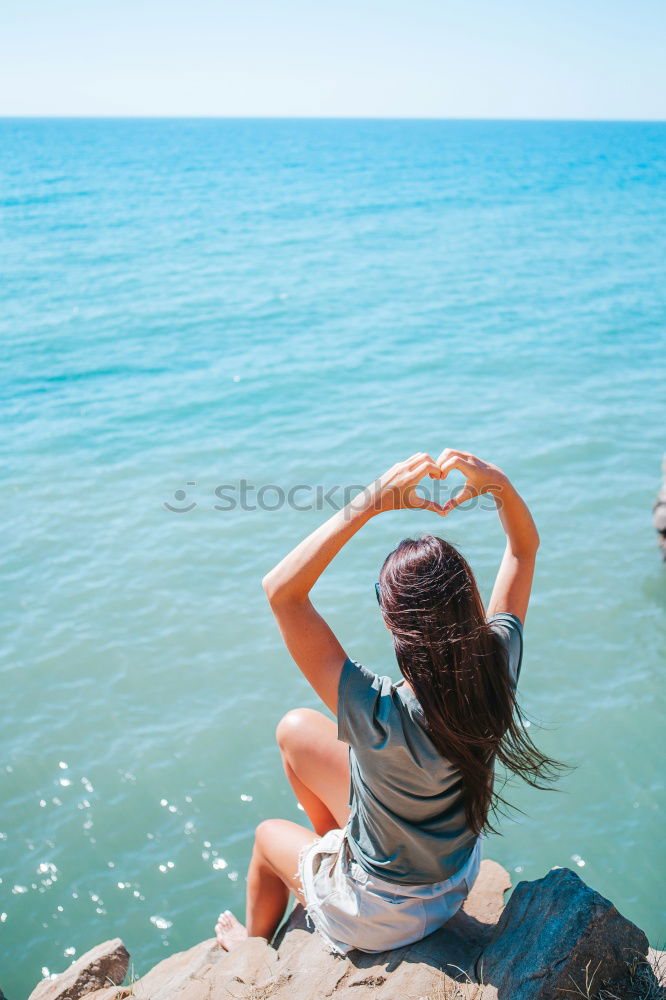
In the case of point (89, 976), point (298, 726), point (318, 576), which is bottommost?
point (89, 976)

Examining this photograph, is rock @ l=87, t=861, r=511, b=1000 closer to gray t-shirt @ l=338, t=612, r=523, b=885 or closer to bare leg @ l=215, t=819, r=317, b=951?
bare leg @ l=215, t=819, r=317, b=951

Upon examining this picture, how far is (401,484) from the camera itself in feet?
7.06

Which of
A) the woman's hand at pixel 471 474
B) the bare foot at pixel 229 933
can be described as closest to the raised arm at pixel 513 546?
the woman's hand at pixel 471 474

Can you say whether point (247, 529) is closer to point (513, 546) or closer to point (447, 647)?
point (513, 546)

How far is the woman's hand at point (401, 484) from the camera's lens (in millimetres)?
2150

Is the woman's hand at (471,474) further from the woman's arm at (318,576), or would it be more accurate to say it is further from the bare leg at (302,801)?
the bare leg at (302,801)

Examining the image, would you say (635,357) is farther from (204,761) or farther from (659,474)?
(204,761)

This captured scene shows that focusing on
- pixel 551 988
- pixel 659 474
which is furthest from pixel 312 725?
pixel 659 474

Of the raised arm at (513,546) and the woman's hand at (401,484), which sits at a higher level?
the woman's hand at (401,484)

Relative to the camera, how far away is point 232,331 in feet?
49.2

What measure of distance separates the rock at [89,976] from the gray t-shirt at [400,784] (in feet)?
5.50

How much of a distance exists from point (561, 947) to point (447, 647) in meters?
1.12

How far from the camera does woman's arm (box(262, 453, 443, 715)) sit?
2.16 meters

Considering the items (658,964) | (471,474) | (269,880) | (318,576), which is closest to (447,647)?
(318,576)
